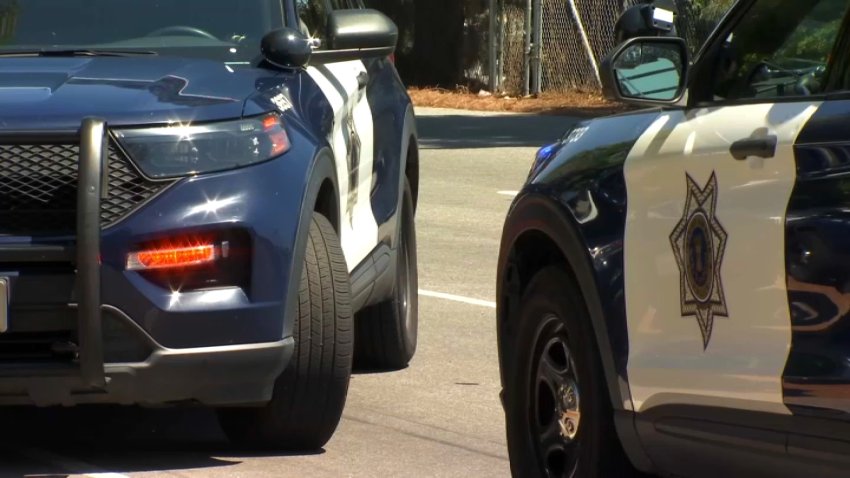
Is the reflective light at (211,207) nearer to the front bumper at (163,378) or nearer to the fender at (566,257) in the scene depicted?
the front bumper at (163,378)

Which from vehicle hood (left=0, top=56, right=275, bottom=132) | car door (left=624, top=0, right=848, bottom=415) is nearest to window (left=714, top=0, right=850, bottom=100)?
car door (left=624, top=0, right=848, bottom=415)

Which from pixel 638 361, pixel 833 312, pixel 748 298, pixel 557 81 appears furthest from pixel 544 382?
pixel 557 81

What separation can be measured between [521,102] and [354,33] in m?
17.4

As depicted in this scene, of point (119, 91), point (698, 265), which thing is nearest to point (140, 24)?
point (119, 91)

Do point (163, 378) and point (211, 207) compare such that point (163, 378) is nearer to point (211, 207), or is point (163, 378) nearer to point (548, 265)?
point (211, 207)

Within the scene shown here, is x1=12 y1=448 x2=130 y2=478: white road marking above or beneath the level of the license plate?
beneath

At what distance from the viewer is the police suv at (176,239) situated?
5469 millimetres

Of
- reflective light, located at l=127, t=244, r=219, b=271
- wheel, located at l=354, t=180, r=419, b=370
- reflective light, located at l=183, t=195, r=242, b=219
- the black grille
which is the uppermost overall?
the black grille

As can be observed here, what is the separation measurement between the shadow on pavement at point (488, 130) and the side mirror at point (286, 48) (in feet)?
37.7

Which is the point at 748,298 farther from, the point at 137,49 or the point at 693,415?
the point at 137,49

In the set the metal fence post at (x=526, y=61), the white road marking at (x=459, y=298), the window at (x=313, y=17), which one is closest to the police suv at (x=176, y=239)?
the window at (x=313, y=17)

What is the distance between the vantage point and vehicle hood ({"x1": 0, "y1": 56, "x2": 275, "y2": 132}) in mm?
5602

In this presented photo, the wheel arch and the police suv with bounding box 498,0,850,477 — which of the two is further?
the wheel arch

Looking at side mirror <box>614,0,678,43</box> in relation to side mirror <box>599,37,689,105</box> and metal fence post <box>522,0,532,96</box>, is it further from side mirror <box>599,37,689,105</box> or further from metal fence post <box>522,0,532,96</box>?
metal fence post <box>522,0,532,96</box>
